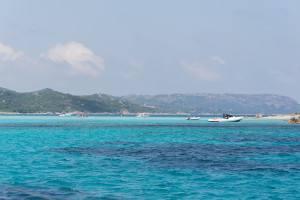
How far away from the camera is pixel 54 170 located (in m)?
29.7

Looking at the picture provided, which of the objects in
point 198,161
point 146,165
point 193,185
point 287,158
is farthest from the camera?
point 287,158

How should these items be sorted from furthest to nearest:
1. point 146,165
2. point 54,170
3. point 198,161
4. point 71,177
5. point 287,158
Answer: point 287,158, point 198,161, point 146,165, point 54,170, point 71,177

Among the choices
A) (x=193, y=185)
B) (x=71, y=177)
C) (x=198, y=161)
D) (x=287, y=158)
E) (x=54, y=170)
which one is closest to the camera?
(x=193, y=185)

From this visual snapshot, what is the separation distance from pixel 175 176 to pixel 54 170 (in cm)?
1026

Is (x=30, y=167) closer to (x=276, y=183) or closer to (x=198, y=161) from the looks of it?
(x=198, y=161)

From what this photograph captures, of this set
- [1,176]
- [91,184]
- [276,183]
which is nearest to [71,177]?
[91,184]

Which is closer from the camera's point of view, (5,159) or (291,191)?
(291,191)

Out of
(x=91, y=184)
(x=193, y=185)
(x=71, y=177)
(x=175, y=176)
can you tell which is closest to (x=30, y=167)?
(x=71, y=177)

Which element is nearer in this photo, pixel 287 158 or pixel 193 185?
pixel 193 185

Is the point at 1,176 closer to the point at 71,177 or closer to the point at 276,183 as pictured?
the point at 71,177

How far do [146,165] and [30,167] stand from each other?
10250 mm

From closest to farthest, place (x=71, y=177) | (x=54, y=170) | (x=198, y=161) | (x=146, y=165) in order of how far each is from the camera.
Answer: (x=71, y=177) → (x=54, y=170) → (x=146, y=165) → (x=198, y=161)

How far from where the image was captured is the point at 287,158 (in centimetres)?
3825

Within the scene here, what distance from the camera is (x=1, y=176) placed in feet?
88.0
